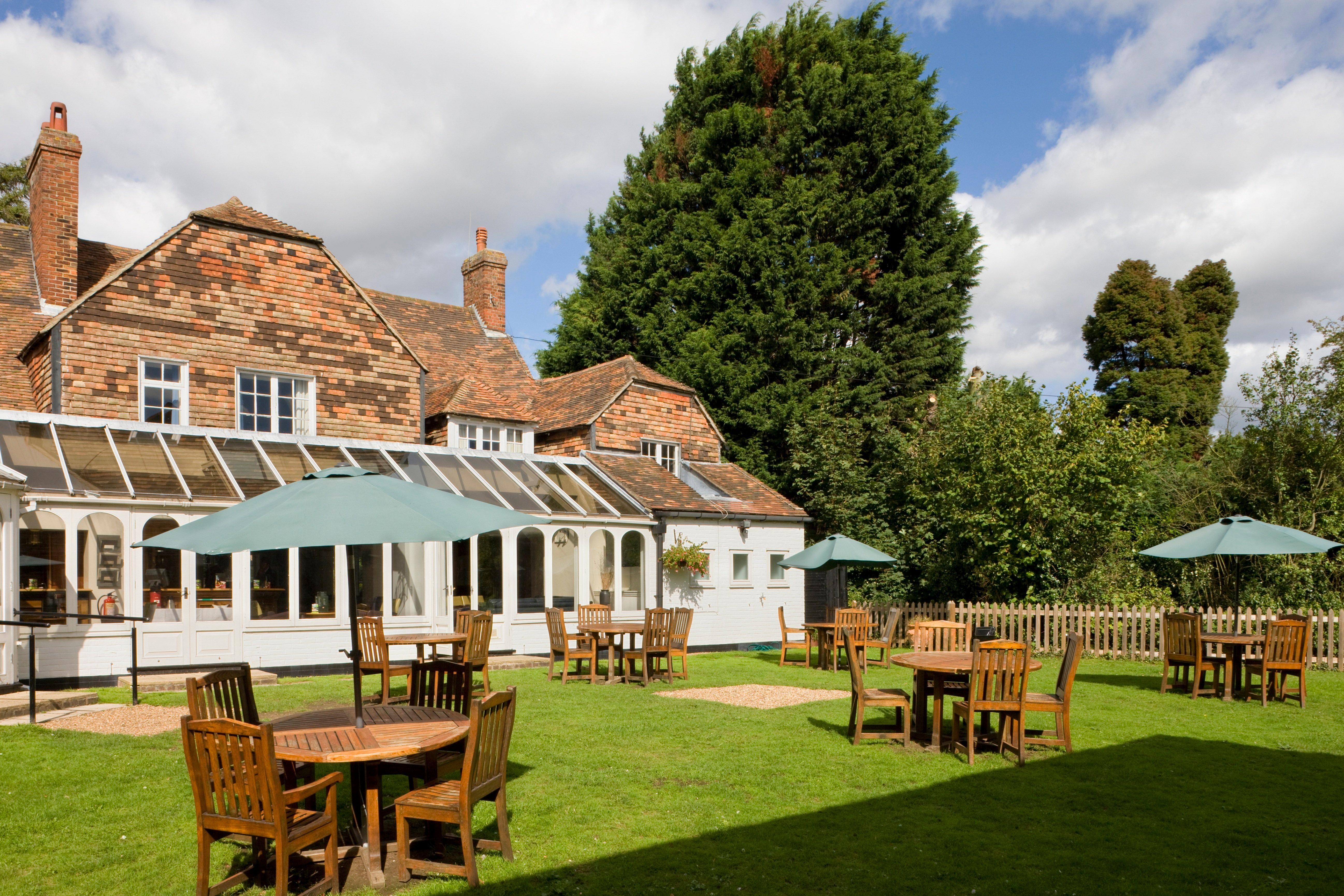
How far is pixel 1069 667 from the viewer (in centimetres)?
855

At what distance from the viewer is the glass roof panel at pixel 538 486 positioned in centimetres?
1839

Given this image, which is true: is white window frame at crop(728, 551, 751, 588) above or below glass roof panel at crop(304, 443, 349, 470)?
below

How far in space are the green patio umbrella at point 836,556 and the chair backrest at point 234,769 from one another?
13.5 metres

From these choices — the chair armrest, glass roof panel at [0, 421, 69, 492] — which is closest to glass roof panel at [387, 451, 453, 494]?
glass roof panel at [0, 421, 69, 492]

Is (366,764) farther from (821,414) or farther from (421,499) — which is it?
(821,414)

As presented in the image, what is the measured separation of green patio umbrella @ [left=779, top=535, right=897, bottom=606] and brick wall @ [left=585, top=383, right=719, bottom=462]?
20.2 feet

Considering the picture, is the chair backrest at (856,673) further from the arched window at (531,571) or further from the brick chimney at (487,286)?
the brick chimney at (487,286)

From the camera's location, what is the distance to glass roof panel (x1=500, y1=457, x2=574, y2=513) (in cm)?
1839

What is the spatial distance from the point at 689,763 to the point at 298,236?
1493 centimetres

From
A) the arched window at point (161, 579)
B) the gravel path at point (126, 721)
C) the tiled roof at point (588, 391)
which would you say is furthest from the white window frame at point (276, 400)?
the gravel path at point (126, 721)

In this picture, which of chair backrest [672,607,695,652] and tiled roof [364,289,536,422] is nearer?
chair backrest [672,607,695,652]

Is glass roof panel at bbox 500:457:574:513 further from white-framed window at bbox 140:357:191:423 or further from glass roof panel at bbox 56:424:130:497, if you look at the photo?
glass roof panel at bbox 56:424:130:497

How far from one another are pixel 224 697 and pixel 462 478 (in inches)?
463

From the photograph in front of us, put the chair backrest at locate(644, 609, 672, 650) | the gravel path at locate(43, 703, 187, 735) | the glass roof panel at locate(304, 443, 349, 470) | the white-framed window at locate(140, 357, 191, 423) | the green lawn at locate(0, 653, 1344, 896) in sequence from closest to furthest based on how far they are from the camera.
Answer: the green lawn at locate(0, 653, 1344, 896), the gravel path at locate(43, 703, 187, 735), the chair backrest at locate(644, 609, 672, 650), the glass roof panel at locate(304, 443, 349, 470), the white-framed window at locate(140, 357, 191, 423)
